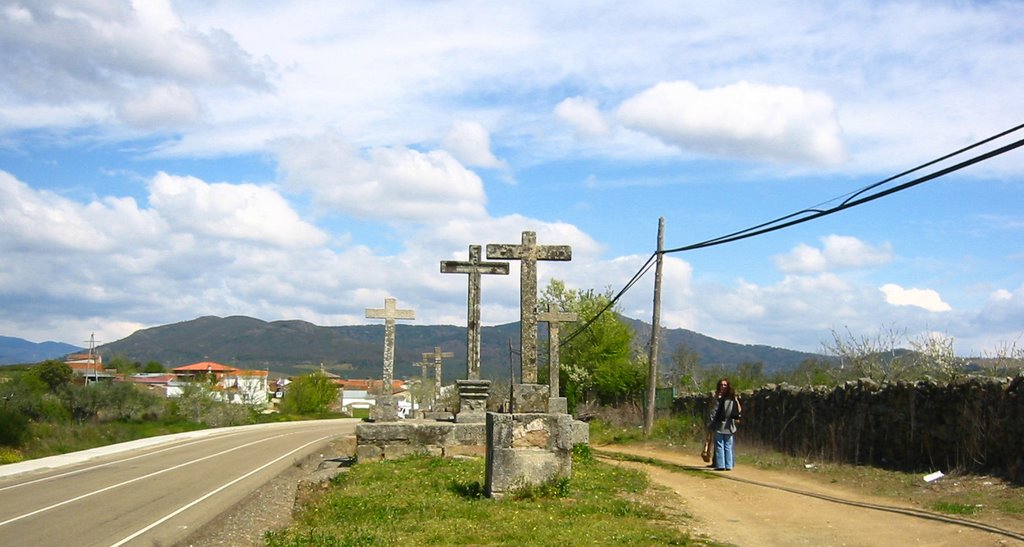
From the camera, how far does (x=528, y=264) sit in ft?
51.6

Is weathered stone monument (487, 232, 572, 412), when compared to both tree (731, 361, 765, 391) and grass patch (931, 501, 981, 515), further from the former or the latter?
tree (731, 361, 765, 391)

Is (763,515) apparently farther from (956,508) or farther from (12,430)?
(12,430)

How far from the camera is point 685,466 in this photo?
1989 cm

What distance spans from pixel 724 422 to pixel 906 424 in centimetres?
317

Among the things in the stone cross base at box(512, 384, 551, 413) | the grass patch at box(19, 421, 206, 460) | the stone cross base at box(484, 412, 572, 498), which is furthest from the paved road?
the grass patch at box(19, 421, 206, 460)

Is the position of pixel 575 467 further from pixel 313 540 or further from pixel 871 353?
pixel 871 353

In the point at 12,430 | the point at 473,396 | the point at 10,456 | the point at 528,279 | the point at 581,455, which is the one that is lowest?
the point at 10,456

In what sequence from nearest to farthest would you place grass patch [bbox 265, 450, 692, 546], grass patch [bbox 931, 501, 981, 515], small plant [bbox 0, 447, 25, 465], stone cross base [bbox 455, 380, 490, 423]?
1. grass patch [bbox 265, 450, 692, 546]
2. grass patch [bbox 931, 501, 981, 515]
3. stone cross base [bbox 455, 380, 490, 423]
4. small plant [bbox 0, 447, 25, 465]

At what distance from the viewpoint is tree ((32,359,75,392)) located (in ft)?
300

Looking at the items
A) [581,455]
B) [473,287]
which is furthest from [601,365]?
[581,455]

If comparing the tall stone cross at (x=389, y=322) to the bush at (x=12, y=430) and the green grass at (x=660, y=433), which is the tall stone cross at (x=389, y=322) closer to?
the green grass at (x=660, y=433)

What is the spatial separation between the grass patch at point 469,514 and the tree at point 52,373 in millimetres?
84174

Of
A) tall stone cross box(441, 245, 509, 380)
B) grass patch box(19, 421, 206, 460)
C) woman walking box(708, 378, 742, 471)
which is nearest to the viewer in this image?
woman walking box(708, 378, 742, 471)

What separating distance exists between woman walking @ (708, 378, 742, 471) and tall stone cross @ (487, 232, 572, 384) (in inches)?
178
